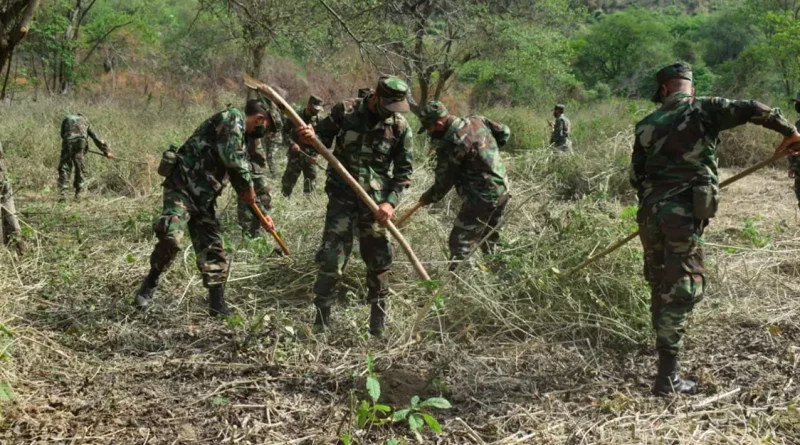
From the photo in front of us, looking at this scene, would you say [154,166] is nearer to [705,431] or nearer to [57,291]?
[57,291]

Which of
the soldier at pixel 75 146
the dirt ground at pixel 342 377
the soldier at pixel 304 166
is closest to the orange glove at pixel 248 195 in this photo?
the dirt ground at pixel 342 377

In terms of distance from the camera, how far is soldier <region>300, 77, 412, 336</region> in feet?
13.4

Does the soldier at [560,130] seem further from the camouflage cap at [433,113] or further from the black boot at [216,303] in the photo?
the black boot at [216,303]

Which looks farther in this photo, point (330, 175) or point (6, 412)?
point (330, 175)

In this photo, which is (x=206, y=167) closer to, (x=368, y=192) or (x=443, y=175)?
(x=368, y=192)

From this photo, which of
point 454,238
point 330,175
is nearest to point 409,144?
point 330,175

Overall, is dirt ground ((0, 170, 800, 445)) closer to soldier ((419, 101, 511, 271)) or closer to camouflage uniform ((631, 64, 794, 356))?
camouflage uniform ((631, 64, 794, 356))

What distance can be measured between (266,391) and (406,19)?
6177 mm

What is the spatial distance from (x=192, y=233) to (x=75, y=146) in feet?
18.0

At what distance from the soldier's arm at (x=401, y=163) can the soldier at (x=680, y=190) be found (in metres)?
1.47

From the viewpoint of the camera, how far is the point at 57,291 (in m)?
4.61

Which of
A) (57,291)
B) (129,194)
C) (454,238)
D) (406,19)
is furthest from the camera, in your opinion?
(129,194)

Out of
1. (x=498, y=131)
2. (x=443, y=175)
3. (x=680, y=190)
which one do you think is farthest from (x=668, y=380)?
(x=498, y=131)

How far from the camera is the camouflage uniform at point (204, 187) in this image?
415cm
